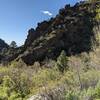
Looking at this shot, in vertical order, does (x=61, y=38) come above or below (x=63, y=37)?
below

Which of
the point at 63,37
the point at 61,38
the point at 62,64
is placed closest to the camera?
the point at 62,64

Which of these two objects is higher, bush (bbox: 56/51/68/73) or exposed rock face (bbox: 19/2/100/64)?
exposed rock face (bbox: 19/2/100/64)

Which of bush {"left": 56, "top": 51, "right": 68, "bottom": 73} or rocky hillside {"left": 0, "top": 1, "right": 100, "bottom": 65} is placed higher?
rocky hillside {"left": 0, "top": 1, "right": 100, "bottom": 65}

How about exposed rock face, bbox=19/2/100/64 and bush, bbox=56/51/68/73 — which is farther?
exposed rock face, bbox=19/2/100/64

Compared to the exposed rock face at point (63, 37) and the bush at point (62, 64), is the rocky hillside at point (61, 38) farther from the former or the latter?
the bush at point (62, 64)

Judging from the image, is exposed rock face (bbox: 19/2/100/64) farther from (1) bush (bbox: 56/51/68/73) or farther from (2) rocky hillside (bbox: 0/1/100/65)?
(1) bush (bbox: 56/51/68/73)

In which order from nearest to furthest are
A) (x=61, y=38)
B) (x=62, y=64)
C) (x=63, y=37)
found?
(x=62, y=64), (x=61, y=38), (x=63, y=37)

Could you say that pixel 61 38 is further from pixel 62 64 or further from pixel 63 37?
pixel 62 64

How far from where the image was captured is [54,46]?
82.1 m

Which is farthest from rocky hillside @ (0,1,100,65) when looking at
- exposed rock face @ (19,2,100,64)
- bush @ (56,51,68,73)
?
bush @ (56,51,68,73)

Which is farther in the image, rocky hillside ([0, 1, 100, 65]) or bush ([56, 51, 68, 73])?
rocky hillside ([0, 1, 100, 65])

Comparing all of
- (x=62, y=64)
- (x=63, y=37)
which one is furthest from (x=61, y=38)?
(x=62, y=64)

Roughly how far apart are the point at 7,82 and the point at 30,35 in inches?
2532

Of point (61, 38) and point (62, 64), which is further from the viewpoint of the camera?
point (61, 38)
